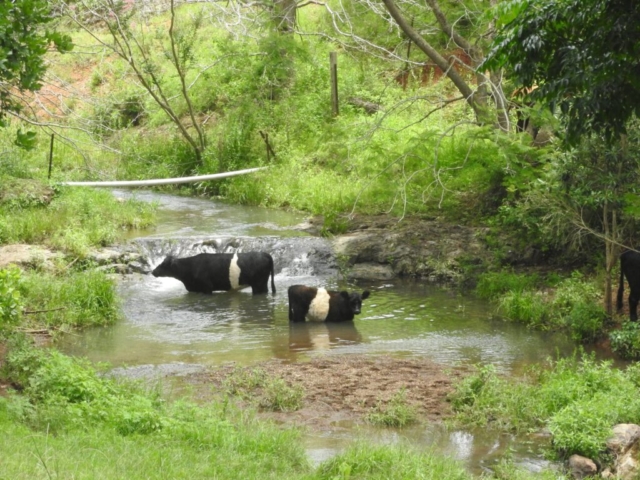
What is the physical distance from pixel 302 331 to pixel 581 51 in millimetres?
7327

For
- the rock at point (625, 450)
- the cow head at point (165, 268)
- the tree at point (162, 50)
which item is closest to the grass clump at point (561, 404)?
the rock at point (625, 450)

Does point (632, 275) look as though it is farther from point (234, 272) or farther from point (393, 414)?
point (234, 272)

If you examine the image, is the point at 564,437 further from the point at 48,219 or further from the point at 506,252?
the point at 48,219

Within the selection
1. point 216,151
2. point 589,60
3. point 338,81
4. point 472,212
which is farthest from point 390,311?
point 338,81

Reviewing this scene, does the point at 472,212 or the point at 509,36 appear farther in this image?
the point at 472,212

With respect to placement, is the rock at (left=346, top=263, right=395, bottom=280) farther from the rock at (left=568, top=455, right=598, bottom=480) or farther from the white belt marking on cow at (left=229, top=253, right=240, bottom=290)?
the rock at (left=568, top=455, right=598, bottom=480)

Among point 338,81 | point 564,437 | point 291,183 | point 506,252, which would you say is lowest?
point 564,437

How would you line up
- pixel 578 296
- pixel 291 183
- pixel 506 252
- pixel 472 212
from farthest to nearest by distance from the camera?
pixel 291 183 → pixel 472 212 → pixel 506 252 → pixel 578 296

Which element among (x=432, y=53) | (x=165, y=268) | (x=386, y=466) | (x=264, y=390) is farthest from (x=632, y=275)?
(x=165, y=268)

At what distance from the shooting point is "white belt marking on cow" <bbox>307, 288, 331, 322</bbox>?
14.9 m

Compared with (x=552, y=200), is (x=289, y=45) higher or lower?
higher

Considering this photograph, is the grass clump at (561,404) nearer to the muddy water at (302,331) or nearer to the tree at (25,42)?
the muddy water at (302,331)

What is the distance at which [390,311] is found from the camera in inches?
612

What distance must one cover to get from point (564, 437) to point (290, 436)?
2.74 meters
